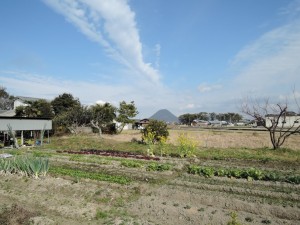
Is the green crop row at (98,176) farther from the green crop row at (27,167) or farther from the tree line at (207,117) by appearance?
the tree line at (207,117)

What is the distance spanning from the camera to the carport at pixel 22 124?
2609 centimetres

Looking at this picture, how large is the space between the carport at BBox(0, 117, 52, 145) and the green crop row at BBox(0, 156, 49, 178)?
13.4 metres

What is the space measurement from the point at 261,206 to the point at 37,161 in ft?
31.0

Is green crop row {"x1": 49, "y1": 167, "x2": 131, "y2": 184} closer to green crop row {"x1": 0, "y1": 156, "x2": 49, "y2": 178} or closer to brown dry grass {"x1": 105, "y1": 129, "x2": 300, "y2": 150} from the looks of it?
green crop row {"x1": 0, "y1": 156, "x2": 49, "y2": 178}

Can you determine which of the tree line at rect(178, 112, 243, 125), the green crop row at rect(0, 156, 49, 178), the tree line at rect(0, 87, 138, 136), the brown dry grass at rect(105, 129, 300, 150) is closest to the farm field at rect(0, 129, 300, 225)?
the green crop row at rect(0, 156, 49, 178)

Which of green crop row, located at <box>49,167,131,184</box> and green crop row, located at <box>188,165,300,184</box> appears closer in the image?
green crop row, located at <box>188,165,300,184</box>

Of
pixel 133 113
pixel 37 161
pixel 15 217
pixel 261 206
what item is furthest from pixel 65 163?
pixel 133 113

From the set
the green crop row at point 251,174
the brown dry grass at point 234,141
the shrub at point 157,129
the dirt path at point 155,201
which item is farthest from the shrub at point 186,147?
the shrub at point 157,129

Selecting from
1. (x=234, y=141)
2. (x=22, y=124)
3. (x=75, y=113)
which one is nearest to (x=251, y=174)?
(x=234, y=141)

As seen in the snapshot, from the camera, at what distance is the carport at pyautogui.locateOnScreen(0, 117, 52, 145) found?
26.1 metres

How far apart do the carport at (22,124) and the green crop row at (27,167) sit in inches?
526

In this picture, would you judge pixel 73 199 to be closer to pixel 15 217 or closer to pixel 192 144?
pixel 15 217

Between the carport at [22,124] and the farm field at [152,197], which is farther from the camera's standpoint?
the carport at [22,124]

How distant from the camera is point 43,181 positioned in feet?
38.0
